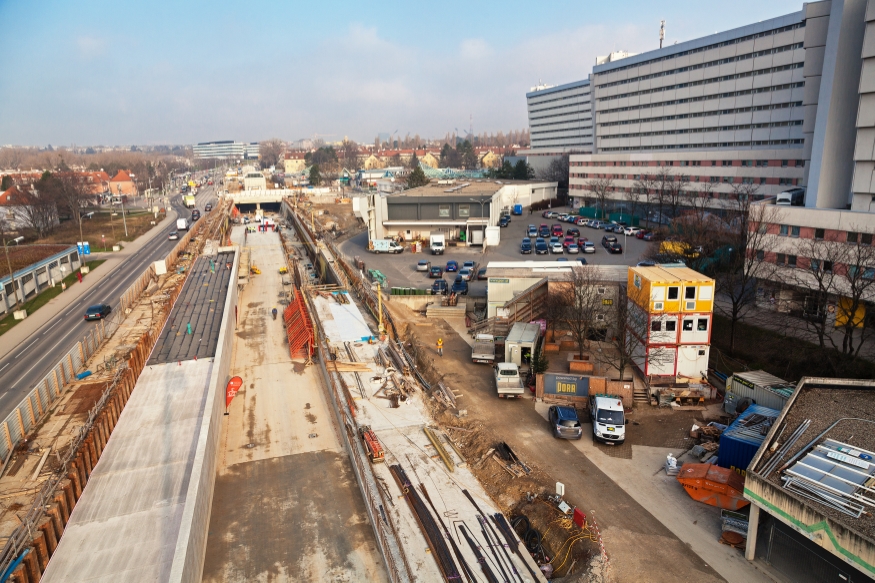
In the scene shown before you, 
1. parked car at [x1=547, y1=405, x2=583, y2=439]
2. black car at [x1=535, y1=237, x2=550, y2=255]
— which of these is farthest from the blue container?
black car at [x1=535, y1=237, x2=550, y2=255]

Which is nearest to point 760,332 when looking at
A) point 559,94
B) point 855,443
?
point 855,443

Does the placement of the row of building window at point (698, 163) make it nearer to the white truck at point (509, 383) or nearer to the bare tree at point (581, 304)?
the bare tree at point (581, 304)

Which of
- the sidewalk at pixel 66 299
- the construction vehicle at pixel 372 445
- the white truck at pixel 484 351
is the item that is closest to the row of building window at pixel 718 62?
the white truck at pixel 484 351

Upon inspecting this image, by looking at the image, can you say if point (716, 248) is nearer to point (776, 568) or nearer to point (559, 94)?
point (776, 568)

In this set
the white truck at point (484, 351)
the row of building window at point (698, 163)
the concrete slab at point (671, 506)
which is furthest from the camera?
the row of building window at point (698, 163)

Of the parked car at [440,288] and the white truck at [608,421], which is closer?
the white truck at [608,421]
